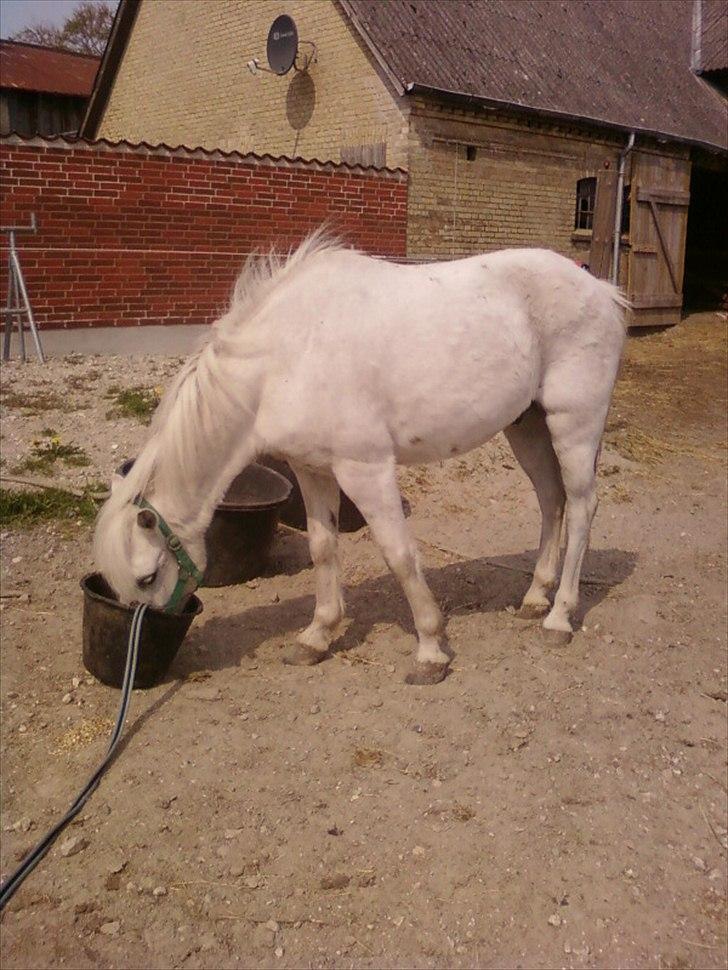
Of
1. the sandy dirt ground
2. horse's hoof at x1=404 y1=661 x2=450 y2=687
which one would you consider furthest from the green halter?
horse's hoof at x1=404 y1=661 x2=450 y2=687

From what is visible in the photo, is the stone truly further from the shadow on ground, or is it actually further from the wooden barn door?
the wooden barn door

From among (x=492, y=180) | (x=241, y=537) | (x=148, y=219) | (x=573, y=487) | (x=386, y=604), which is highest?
(x=492, y=180)

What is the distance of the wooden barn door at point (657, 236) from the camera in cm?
1520

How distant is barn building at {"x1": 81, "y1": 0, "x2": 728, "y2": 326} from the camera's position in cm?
1252

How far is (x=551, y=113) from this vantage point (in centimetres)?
1317

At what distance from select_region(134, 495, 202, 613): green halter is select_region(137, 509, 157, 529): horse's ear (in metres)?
0.03

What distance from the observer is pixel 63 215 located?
9.47 m

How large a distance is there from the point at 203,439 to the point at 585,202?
1369cm

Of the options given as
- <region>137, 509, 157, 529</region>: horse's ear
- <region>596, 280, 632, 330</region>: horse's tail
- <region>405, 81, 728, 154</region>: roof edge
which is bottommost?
<region>137, 509, 157, 529</region>: horse's ear

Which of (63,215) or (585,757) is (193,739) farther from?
(63,215)

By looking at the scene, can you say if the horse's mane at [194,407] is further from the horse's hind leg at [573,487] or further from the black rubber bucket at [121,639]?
the horse's hind leg at [573,487]

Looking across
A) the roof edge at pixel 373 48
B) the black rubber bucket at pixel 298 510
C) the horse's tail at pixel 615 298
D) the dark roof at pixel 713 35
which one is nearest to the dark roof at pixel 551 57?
the roof edge at pixel 373 48

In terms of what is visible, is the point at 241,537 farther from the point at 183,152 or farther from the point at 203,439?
the point at 183,152

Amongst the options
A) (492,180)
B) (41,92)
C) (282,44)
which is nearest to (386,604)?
(492,180)
